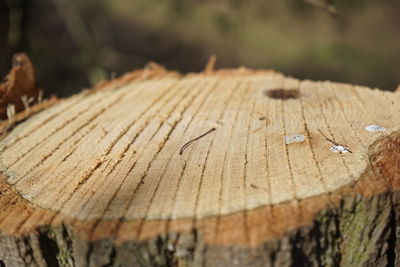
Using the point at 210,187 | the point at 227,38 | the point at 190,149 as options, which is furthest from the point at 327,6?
the point at 227,38

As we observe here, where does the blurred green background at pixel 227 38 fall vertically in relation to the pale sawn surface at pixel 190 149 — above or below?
below

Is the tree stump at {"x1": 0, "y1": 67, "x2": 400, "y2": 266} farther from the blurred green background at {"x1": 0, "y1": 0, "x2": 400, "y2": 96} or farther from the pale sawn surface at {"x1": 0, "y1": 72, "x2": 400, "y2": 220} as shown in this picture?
the blurred green background at {"x1": 0, "y1": 0, "x2": 400, "y2": 96}

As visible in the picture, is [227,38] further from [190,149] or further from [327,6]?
[190,149]

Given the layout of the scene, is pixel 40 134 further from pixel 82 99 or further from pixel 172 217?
pixel 172 217

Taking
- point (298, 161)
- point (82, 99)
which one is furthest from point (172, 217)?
point (82, 99)

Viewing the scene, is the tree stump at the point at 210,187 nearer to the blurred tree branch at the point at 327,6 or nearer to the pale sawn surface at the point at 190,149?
the pale sawn surface at the point at 190,149

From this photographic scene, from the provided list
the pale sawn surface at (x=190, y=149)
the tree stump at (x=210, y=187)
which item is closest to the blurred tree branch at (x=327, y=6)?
the pale sawn surface at (x=190, y=149)
